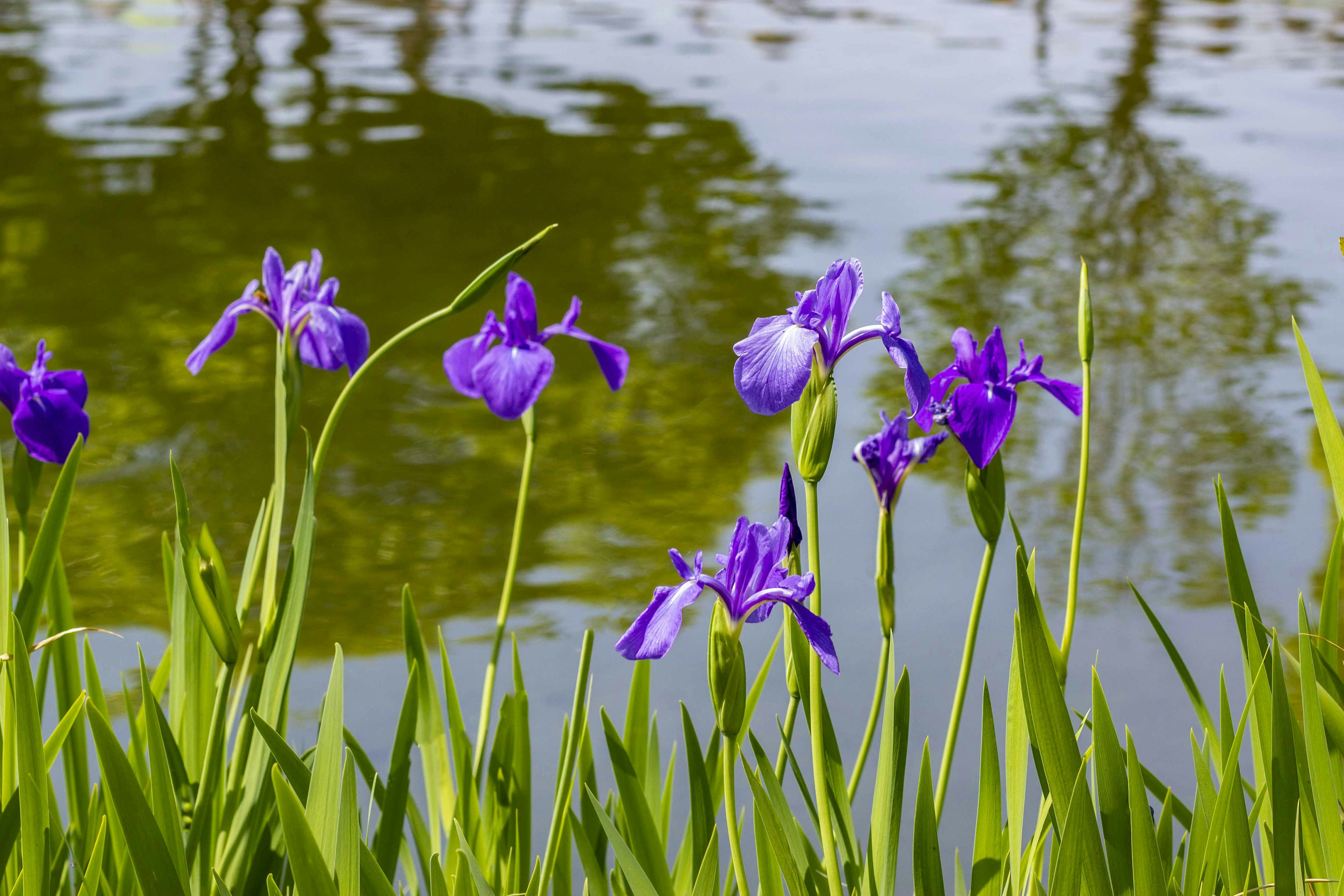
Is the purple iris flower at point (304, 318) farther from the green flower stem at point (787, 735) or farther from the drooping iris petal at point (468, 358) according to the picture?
the green flower stem at point (787, 735)

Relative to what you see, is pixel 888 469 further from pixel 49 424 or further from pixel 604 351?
pixel 49 424

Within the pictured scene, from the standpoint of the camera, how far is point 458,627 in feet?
7.37

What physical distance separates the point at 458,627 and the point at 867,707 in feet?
2.62

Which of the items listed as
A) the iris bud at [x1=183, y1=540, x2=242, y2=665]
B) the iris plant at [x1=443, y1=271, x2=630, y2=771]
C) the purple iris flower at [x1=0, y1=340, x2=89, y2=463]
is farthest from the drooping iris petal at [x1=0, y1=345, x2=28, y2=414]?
the iris plant at [x1=443, y1=271, x2=630, y2=771]

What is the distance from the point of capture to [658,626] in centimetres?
77

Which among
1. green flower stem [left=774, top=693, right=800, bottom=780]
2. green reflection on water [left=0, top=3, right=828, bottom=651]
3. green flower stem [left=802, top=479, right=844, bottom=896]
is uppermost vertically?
green flower stem [left=802, top=479, right=844, bottom=896]


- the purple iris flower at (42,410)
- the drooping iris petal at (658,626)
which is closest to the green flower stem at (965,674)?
the drooping iris petal at (658,626)

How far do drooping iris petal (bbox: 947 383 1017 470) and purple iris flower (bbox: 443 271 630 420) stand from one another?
35 centimetres

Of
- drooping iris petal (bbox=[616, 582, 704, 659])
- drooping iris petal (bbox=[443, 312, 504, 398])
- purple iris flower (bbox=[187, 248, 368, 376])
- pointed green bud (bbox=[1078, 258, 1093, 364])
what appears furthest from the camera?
drooping iris petal (bbox=[443, 312, 504, 398])

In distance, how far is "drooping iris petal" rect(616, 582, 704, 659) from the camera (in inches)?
30.1

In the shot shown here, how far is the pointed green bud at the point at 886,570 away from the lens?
897 millimetres

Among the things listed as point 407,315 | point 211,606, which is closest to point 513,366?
point 211,606

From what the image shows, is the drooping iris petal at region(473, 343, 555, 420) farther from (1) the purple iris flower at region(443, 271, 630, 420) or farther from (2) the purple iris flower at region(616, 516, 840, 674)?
(2) the purple iris flower at region(616, 516, 840, 674)

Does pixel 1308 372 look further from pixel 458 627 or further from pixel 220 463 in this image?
pixel 220 463
